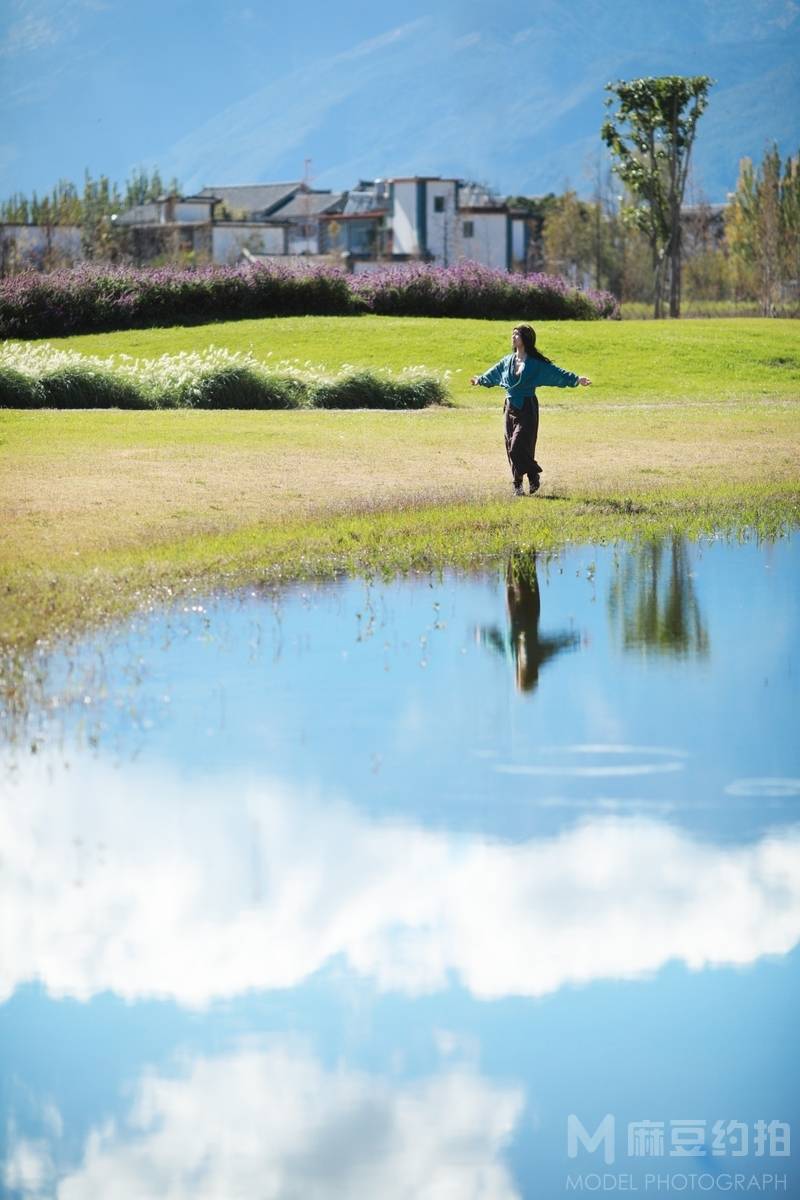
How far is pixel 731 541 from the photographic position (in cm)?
1466

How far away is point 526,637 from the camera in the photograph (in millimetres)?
10953

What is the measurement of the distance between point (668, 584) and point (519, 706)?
3760 mm

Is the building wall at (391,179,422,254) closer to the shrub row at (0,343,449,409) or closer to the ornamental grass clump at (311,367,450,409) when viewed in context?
the ornamental grass clump at (311,367,450,409)

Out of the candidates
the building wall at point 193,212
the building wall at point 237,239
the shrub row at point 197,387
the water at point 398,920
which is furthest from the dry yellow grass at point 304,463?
the building wall at point 193,212

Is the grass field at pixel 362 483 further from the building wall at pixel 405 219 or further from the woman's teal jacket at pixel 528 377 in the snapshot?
the building wall at pixel 405 219

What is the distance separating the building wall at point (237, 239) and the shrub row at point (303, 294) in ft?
190

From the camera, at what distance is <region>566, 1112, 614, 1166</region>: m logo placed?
506cm

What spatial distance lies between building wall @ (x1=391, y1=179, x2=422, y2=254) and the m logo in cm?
10944

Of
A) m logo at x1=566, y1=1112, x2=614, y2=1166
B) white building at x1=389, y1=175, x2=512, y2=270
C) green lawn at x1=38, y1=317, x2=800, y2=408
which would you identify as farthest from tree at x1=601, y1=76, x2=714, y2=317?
m logo at x1=566, y1=1112, x2=614, y2=1166

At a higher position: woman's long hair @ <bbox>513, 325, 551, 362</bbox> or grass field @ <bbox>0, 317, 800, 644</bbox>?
woman's long hair @ <bbox>513, 325, 551, 362</bbox>

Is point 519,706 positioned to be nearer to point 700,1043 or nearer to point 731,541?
point 700,1043

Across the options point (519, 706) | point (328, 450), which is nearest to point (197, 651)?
point (519, 706)

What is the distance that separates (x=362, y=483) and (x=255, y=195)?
12578cm

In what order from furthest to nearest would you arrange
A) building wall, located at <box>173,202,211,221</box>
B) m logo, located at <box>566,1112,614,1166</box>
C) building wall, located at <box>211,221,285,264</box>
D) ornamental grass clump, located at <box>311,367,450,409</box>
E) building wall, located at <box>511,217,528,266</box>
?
building wall, located at <box>511,217,528,266</box> < building wall, located at <box>173,202,211,221</box> < building wall, located at <box>211,221,285,264</box> < ornamental grass clump, located at <box>311,367,450,409</box> < m logo, located at <box>566,1112,614,1166</box>
